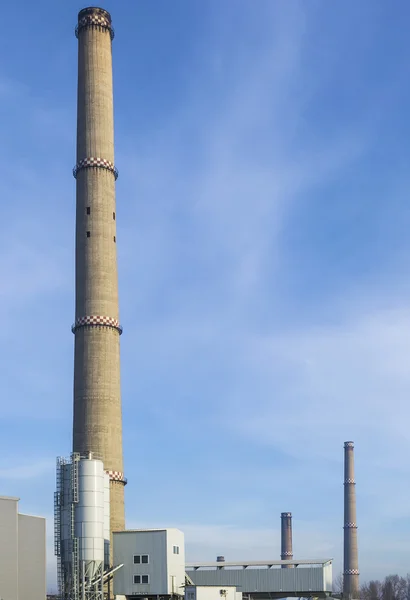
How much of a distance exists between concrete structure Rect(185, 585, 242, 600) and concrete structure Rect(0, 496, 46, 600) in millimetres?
7946

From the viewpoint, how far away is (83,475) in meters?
48.6

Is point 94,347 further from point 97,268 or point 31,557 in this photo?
point 31,557

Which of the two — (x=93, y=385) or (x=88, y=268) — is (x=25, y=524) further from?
(x=88, y=268)

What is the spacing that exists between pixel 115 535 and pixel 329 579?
1923cm

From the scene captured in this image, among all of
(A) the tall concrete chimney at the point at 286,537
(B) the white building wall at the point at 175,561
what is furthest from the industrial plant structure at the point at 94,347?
(A) the tall concrete chimney at the point at 286,537

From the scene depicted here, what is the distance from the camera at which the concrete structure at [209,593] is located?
49438 millimetres

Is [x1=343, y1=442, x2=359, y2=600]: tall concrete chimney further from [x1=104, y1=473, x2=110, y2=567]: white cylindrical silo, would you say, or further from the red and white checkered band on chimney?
[x1=104, y1=473, x2=110, y2=567]: white cylindrical silo

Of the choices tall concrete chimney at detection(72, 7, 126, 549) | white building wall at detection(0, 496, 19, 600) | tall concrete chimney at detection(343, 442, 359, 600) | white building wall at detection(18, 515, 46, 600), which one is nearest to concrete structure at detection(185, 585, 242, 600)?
tall concrete chimney at detection(72, 7, 126, 549)

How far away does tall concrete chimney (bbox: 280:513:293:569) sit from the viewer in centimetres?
11013

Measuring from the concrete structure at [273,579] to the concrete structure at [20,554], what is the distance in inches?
651

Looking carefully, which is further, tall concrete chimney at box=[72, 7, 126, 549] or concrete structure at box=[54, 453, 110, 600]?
tall concrete chimney at box=[72, 7, 126, 549]

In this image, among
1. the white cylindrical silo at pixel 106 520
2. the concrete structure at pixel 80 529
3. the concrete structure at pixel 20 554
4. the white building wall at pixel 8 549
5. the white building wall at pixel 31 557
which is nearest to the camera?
the white building wall at pixel 8 549

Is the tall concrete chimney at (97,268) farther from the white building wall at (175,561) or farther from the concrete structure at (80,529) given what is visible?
the concrete structure at (80,529)

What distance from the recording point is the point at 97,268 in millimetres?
58562
